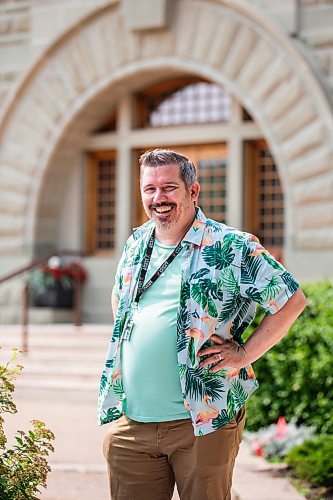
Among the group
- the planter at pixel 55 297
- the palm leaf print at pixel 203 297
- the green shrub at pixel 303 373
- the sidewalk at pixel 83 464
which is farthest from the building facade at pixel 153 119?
the palm leaf print at pixel 203 297

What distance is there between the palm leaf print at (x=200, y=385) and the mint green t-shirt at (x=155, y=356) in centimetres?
5

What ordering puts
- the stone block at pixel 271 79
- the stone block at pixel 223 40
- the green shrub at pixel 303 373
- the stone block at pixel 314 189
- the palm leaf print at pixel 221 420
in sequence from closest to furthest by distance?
the palm leaf print at pixel 221 420 < the green shrub at pixel 303 373 < the stone block at pixel 314 189 < the stone block at pixel 271 79 < the stone block at pixel 223 40

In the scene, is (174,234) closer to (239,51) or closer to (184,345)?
(184,345)

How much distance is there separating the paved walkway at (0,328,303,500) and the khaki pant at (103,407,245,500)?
2.11m

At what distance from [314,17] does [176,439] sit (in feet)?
31.3

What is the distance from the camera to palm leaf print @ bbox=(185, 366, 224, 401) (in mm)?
3259

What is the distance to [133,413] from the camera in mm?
3363

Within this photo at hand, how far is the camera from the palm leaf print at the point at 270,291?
10.8ft

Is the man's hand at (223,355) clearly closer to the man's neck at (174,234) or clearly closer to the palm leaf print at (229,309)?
the palm leaf print at (229,309)

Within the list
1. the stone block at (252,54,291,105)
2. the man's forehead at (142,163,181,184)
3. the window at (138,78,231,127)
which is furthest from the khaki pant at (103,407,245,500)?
the window at (138,78,231,127)

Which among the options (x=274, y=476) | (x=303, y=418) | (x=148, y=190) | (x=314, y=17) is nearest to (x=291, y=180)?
(x=314, y=17)

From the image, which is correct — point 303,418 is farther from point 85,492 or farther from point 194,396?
point 194,396

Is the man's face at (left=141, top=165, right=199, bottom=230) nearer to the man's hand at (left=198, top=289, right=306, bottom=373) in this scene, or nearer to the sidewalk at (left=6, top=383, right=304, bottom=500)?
the man's hand at (left=198, top=289, right=306, bottom=373)

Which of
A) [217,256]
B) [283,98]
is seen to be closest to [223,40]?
[283,98]
